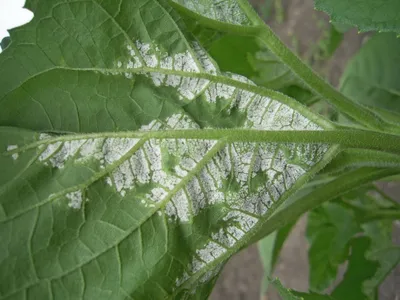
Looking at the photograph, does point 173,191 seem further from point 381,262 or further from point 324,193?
point 381,262

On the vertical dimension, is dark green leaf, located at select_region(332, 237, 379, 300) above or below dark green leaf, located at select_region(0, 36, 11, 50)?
above

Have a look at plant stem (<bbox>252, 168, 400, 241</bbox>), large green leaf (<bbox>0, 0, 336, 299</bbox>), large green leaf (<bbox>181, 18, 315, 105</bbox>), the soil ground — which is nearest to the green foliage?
large green leaf (<bbox>0, 0, 336, 299</bbox>)

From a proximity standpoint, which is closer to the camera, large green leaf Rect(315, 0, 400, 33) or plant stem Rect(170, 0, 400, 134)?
large green leaf Rect(315, 0, 400, 33)

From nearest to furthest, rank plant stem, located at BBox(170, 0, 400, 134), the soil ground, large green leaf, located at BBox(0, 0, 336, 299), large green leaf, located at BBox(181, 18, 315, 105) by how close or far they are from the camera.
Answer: large green leaf, located at BBox(0, 0, 336, 299)
plant stem, located at BBox(170, 0, 400, 134)
large green leaf, located at BBox(181, 18, 315, 105)
the soil ground

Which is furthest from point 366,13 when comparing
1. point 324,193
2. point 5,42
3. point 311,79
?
point 5,42

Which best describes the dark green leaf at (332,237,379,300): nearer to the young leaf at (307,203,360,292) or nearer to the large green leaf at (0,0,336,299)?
the young leaf at (307,203,360,292)

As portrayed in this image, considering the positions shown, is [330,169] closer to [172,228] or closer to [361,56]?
[172,228]
